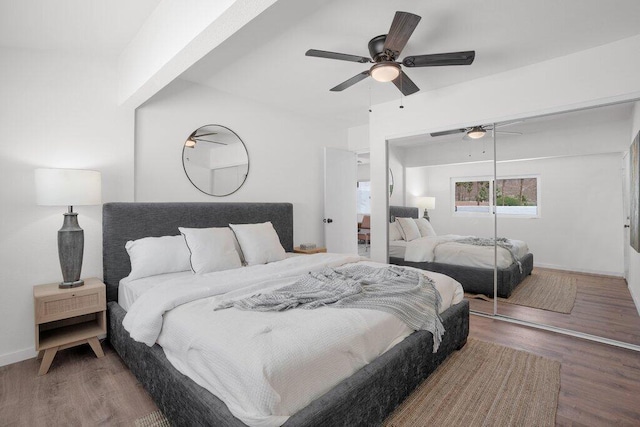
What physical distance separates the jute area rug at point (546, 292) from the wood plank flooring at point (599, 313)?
0.04 m

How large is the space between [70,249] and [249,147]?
2.17 m

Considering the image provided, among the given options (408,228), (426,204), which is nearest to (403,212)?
(408,228)

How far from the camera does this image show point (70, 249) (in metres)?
2.45

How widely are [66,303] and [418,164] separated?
380 cm

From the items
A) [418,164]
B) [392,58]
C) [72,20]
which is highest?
[72,20]

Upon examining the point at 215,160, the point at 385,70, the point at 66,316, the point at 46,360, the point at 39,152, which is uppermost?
the point at 385,70

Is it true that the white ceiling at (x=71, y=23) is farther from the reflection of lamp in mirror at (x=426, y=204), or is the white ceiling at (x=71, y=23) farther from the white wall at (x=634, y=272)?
the white wall at (x=634, y=272)

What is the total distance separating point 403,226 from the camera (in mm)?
4215

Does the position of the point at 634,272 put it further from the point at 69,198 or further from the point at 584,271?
the point at 69,198

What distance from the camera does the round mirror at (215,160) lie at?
3479 millimetres

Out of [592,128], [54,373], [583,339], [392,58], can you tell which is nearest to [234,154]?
[392,58]

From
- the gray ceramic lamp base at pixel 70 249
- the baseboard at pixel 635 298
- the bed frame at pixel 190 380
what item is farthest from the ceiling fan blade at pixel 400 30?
the baseboard at pixel 635 298

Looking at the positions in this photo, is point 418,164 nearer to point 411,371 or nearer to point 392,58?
point 392,58

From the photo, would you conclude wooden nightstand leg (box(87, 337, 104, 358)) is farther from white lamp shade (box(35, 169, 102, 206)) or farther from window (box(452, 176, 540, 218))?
window (box(452, 176, 540, 218))
